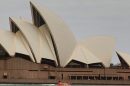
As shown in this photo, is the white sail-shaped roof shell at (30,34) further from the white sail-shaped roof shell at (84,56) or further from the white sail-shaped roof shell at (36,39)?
the white sail-shaped roof shell at (84,56)

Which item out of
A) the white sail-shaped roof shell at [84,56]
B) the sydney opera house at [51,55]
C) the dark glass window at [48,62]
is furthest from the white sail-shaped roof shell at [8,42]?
the white sail-shaped roof shell at [84,56]

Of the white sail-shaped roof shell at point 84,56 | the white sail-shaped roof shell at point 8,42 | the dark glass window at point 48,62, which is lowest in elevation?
the dark glass window at point 48,62

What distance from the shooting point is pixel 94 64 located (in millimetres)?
99812

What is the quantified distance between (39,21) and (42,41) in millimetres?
3761

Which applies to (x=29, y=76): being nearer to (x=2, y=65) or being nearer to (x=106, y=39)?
(x=2, y=65)

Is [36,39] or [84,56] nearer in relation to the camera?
[36,39]

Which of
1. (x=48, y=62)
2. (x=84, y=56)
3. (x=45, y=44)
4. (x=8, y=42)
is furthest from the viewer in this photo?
(x=84, y=56)

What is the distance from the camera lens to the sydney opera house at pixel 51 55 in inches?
3627

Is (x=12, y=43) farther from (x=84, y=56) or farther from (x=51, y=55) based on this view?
(x=84, y=56)

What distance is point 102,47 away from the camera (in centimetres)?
9800

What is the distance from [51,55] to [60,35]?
183 inches

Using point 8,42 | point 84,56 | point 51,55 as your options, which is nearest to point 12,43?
point 8,42

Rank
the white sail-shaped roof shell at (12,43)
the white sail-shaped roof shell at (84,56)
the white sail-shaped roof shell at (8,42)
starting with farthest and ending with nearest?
the white sail-shaped roof shell at (84,56), the white sail-shaped roof shell at (12,43), the white sail-shaped roof shell at (8,42)

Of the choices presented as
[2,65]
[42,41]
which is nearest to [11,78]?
[2,65]
